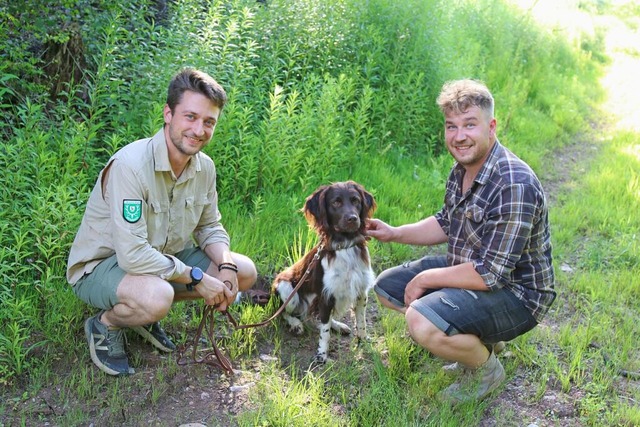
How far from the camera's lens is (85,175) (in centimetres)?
477

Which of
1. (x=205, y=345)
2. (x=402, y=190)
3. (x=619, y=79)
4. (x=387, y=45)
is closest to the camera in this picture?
(x=205, y=345)

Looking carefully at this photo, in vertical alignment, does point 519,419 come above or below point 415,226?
below

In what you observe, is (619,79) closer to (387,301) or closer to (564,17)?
(564,17)

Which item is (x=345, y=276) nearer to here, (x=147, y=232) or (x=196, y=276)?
(x=196, y=276)

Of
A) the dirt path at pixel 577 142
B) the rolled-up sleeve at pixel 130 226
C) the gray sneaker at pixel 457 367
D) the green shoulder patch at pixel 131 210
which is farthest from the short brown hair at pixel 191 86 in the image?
the dirt path at pixel 577 142

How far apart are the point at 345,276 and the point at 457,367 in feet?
3.21

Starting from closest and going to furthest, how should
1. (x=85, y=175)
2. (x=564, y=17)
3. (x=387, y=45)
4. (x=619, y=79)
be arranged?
1. (x=85, y=175)
2. (x=387, y=45)
3. (x=619, y=79)
4. (x=564, y=17)

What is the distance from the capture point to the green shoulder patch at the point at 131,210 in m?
3.66

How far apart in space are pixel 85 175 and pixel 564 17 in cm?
1616

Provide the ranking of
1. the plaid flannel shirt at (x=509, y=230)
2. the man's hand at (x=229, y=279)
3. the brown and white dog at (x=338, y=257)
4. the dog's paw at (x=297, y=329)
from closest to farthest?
1. the plaid flannel shirt at (x=509, y=230)
2. the man's hand at (x=229, y=279)
3. the brown and white dog at (x=338, y=257)
4. the dog's paw at (x=297, y=329)

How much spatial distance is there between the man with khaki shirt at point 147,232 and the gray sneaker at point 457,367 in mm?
1512

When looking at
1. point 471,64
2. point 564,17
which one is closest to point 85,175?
point 471,64

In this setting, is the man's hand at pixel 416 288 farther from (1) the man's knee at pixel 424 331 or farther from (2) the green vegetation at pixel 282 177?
(2) the green vegetation at pixel 282 177

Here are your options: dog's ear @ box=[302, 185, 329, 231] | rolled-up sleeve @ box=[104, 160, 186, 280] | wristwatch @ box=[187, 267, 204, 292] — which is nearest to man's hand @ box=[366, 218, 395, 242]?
dog's ear @ box=[302, 185, 329, 231]
